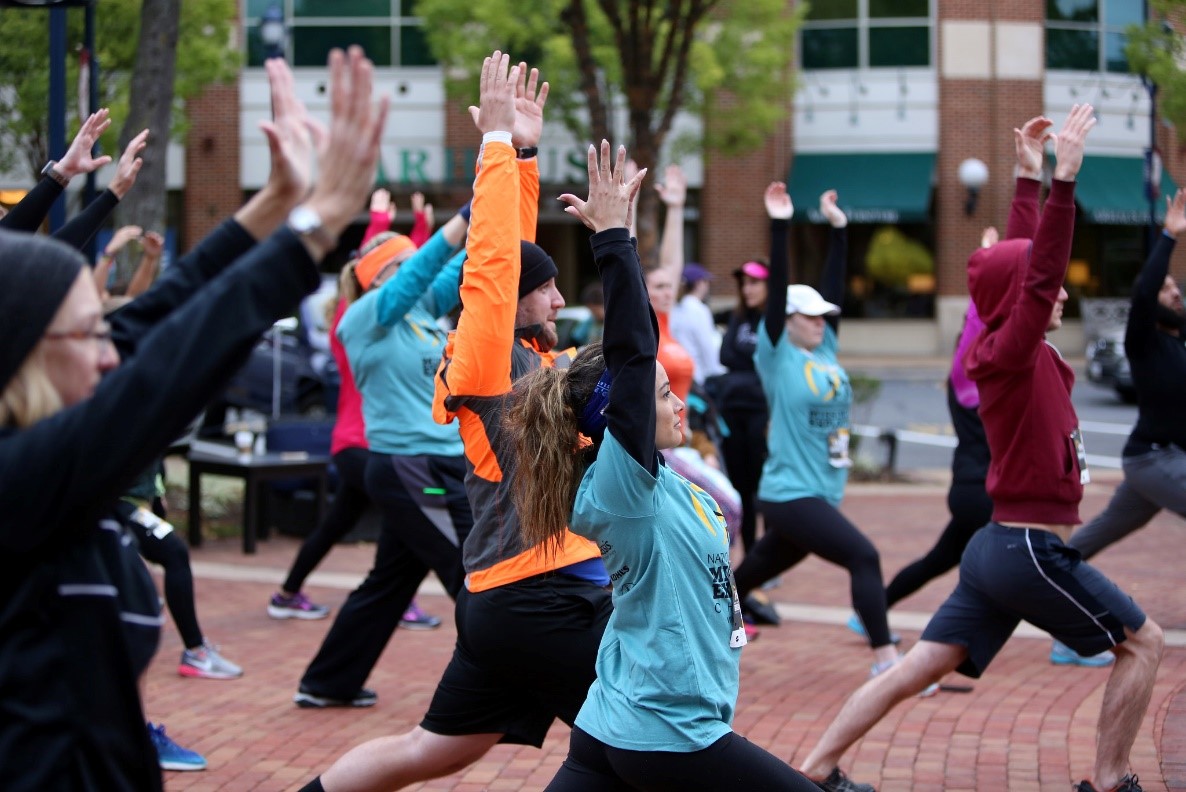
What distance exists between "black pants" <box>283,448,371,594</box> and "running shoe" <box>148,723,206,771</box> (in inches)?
96.6

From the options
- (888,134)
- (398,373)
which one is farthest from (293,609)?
(888,134)

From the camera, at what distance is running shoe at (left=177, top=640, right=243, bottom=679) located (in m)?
6.94

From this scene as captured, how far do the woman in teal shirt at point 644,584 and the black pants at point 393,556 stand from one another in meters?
2.66

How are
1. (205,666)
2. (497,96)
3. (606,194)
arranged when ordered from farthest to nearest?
(205,666), (497,96), (606,194)

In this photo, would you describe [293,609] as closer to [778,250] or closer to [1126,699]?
[778,250]

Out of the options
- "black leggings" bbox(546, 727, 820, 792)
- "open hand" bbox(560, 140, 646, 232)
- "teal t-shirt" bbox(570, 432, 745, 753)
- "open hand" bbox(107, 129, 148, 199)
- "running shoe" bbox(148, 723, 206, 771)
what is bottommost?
"running shoe" bbox(148, 723, 206, 771)

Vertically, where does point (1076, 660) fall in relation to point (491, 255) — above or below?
below

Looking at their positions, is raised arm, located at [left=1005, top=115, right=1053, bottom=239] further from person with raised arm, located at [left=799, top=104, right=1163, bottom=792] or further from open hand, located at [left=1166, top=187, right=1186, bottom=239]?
open hand, located at [left=1166, top=187, right=1186, bottom=239]

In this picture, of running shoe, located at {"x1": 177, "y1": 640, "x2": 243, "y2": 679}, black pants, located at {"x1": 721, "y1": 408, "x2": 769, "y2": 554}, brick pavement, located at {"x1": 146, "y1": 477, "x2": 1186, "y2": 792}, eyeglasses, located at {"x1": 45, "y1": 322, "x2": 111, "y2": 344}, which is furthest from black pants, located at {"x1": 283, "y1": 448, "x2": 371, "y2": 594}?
eyeglasses, located at {"x1": 45, "y1": 322, "x2": 111, "y2": 344}

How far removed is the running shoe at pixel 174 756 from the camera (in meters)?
5.48

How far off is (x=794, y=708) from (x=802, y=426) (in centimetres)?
151

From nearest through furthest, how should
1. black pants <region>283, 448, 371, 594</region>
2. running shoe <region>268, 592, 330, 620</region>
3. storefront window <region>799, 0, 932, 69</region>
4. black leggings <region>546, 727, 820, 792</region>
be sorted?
black leggings <region>546, 727, 820, 792</region>, black pants <region>283, 448, 371, 594</region>, running shoe <region>268, 592, 330, 620</region>, storefront window <region>799, 0, 932, 69</region>

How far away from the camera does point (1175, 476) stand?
23.7 ft

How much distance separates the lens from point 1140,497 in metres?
7.59
